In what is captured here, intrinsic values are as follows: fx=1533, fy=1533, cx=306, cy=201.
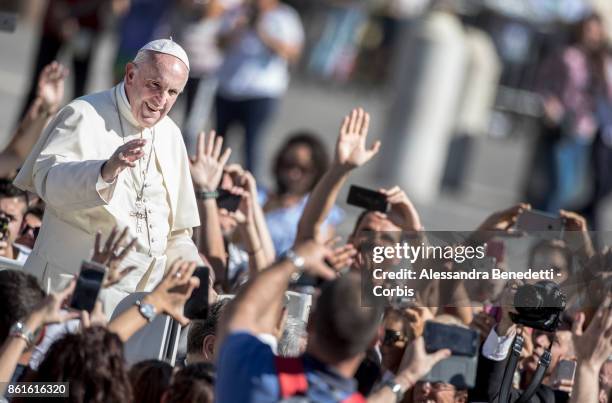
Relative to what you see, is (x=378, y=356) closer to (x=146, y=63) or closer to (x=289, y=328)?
(x=289, y=328)

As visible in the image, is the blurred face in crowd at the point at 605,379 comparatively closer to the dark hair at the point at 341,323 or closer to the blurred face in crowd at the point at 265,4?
the dark hair at the point at 341,323

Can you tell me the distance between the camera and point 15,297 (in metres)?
4.63

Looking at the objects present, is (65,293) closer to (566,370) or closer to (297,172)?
(566,370)

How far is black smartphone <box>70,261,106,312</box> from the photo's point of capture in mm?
4539

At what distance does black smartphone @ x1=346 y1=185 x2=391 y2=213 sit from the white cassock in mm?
937

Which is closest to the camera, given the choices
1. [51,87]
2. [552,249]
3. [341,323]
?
[341,323]

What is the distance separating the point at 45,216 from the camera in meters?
5.63

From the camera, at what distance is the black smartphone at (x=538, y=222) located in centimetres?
627

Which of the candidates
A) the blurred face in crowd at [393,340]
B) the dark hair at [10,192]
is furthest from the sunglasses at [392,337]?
the dark hair at [10,192]

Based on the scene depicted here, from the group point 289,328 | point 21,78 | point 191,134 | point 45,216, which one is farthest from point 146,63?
point 21,78

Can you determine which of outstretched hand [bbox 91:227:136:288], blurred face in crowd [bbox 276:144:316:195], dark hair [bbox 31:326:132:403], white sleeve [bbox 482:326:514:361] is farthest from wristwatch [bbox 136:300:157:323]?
blurred face in crowd [bbox 276:144:316:195]

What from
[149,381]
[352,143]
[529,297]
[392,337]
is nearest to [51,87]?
[352,143]

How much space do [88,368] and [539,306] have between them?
1727mm

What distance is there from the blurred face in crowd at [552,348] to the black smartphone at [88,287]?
6.65ft
